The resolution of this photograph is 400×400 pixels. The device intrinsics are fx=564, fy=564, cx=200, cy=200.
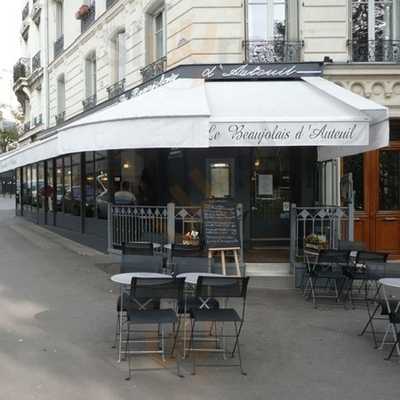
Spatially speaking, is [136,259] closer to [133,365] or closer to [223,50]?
[133,365]

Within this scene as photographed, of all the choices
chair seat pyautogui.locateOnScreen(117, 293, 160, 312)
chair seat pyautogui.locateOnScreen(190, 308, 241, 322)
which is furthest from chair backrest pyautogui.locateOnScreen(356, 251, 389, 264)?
chair seat pyautogui.locateOnScreen(117, 293, 160, 312)

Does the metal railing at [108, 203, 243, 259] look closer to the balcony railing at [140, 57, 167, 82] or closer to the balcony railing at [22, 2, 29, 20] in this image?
the balcony railing at [140, 57, 167, 82]

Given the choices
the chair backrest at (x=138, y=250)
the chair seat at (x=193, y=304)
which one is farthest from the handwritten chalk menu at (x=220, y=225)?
the chair seat at (x=193, y=304)

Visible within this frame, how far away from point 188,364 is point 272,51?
7.65m

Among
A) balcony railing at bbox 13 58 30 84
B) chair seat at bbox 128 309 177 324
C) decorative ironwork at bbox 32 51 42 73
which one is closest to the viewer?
chair seat at bbox 128 309 177 324

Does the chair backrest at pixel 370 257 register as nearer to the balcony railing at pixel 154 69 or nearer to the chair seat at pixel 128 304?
the chair seat at pixel 128 304

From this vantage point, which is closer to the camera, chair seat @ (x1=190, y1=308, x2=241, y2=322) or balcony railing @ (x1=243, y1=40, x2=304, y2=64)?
chair seat @ (x1=190, y1=308, x2=241, y2=322)

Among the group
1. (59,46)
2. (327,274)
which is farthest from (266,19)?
→ (59,46)

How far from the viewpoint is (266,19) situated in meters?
11.7

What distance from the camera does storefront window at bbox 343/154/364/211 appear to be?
11930 mm

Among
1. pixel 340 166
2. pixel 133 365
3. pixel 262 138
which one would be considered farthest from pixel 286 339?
pixel 340 166

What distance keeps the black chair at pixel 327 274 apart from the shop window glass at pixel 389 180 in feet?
12.0

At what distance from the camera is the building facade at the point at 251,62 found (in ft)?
37.3

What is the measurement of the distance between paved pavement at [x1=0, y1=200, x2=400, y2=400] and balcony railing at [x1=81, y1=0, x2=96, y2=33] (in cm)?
1087
